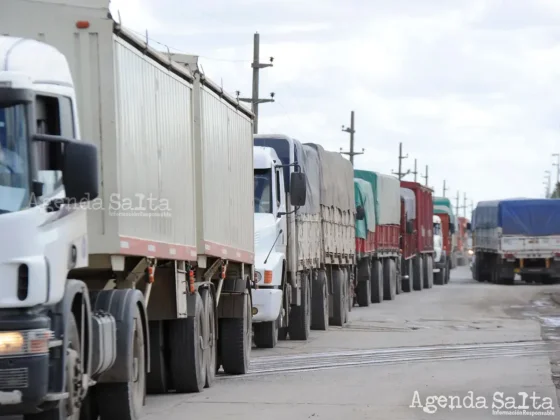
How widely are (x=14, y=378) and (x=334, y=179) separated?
19478 mm

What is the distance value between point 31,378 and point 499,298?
31.5 m

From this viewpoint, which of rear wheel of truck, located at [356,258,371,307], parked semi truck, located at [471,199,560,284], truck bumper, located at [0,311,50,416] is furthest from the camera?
parked semi truck, located at [471,199,560,284]

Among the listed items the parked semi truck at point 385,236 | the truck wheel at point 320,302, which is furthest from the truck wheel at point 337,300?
the parked semi truck at point 385,236

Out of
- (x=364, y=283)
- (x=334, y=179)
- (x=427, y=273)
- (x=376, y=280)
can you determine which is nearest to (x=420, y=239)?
(x=427, y=273)

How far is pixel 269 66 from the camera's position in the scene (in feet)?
157

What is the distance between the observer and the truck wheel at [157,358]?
14.8 metres

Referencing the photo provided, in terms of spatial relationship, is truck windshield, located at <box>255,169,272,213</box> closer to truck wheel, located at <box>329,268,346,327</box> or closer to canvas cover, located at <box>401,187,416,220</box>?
truck wheel, located at <box>329,268,346,327</box>

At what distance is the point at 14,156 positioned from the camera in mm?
9227

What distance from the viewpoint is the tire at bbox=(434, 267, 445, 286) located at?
181 ft

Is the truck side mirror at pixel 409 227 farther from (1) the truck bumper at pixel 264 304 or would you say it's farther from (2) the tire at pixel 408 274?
(1) the truck bumper at pixel 264 304

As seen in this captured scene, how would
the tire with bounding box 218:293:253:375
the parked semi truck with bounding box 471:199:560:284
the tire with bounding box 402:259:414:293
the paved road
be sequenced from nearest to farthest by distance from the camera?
1. the paved road
2. the tire with bounding box 218:293:253:375
3. the tire with bounding box 402:259:414:293
4. the parked semi truck with bounding box 471:199:560:284

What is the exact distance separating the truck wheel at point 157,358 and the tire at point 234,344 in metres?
2.16

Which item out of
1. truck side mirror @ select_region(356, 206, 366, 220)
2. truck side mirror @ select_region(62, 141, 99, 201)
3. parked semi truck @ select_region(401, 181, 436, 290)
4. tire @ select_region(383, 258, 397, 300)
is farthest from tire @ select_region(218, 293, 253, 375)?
parked semi truck @ select_region(401, 181, 436, 290)

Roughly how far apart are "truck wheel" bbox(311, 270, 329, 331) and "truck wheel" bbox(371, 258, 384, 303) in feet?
37.4
